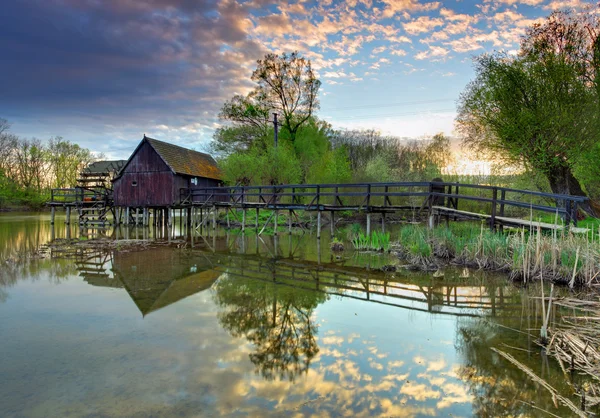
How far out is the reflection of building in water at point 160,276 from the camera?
7.57m

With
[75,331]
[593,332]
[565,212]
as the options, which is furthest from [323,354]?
[565,212]

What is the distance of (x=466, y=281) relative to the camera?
8.64 metres

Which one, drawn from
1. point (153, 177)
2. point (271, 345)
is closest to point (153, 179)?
point (153, 177)

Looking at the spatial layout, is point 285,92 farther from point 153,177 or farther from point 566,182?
point 566,182

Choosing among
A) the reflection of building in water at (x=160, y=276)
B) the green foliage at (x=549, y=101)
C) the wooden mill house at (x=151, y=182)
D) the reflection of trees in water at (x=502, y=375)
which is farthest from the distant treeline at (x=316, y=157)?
the reflection of trees in water at (x=502, y=375)

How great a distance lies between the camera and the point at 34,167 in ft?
168

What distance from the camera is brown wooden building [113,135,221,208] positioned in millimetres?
25469

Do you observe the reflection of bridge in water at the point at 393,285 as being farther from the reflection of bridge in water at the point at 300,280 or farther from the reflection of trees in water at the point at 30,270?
the reflection of trees in water at the point at 30,270

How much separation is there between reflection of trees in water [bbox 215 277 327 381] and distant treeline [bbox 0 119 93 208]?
48.3 meters

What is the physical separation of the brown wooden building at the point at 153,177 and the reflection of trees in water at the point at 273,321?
18360mm

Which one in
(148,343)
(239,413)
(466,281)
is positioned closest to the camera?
(239,413)

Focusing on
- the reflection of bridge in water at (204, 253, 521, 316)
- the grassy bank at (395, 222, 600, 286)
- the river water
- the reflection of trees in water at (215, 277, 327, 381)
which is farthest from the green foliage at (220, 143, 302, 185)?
the reflection of trees in water at (215, 277, 327, 381)

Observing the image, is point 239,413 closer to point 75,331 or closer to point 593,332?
point 75,331

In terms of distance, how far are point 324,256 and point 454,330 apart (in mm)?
7358
